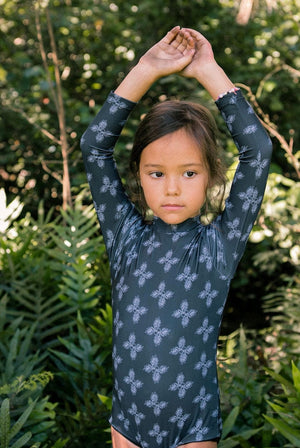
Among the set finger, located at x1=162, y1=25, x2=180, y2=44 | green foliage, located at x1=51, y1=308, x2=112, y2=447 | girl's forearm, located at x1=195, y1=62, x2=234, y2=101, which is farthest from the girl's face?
green foliage, located at x1=51, y1=308, x2=112, y2=447

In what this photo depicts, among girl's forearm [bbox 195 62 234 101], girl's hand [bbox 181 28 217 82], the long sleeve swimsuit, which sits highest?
girl's hand [bbox 181 28 217 82]

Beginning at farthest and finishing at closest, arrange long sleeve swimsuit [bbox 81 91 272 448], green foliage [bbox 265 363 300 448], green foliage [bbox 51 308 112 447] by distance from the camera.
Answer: green foliage [bbox 51 308 112 447] → green foliage [bbox 265 363 300 448] → long sleeve swimsuit [bbox 81 91 272 448]

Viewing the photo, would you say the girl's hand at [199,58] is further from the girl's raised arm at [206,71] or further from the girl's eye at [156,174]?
the girl's eye at [156,174]

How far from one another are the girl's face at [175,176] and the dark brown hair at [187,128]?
0.7 inches

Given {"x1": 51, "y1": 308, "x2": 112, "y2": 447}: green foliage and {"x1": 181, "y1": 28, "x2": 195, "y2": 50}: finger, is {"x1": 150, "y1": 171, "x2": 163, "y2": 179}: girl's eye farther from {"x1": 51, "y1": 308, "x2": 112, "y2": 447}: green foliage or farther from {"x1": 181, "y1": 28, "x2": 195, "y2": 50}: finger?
{"x1": 51, "y1": 308, "x2": 112, "y2": 447}: green foliage

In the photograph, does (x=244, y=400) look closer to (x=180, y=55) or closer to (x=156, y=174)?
(x=156, y=174)

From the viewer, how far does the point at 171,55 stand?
5.12 feet

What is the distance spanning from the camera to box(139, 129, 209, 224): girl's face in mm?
1521

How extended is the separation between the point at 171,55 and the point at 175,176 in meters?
0.31

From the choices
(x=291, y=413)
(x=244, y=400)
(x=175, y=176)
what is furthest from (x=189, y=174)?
(x=244, y=400)

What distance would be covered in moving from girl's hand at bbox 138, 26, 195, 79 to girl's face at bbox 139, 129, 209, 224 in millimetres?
154

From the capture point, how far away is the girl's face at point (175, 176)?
4.99 feet

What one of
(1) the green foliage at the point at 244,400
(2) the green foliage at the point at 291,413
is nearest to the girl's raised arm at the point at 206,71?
(2) the green foliage at the point at 291,413

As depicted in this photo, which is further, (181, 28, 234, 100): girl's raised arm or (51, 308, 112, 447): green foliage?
(51, 308, 112, 447): green foliage
